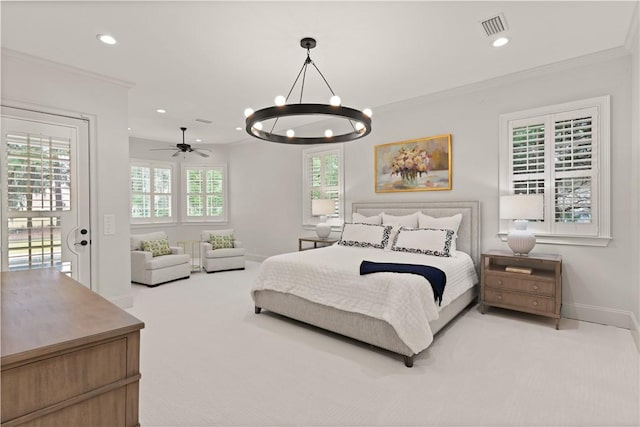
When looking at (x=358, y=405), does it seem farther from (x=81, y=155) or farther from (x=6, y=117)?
(x=6, y=117)

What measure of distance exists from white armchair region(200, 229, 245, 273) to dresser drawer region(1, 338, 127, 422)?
519 centimetres

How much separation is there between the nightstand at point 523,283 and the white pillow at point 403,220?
3.38 ft

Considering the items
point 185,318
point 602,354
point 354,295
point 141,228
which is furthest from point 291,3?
point 141,228

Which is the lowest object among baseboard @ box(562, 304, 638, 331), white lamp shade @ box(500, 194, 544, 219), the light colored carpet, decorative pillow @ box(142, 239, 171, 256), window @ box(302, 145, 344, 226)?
the light colored carpet

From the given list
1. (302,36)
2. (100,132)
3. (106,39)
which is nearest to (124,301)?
(100,132)

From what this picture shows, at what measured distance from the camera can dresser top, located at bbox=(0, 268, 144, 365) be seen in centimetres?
94

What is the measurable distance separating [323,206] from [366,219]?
88 centimetres

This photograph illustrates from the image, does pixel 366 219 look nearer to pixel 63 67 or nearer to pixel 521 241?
pixel 521 241

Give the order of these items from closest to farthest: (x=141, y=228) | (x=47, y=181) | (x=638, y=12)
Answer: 1. (x=638, y=12)
2. (x=47, y=181)
3. (x=141, y=228)

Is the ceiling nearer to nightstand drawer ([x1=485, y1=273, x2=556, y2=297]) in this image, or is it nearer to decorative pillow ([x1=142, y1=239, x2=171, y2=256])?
nightstand drawer ([x1=485, y1=273, x2=556, y2=297])

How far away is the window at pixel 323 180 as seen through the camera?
5.69 meters

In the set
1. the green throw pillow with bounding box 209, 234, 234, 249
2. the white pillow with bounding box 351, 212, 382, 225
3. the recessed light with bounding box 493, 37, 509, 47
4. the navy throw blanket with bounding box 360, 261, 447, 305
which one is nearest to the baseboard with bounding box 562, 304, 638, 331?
the navy throw blanket with bounding box 360, 261, 447, 305

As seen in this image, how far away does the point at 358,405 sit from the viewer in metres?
2.04

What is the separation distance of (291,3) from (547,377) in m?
3.36
